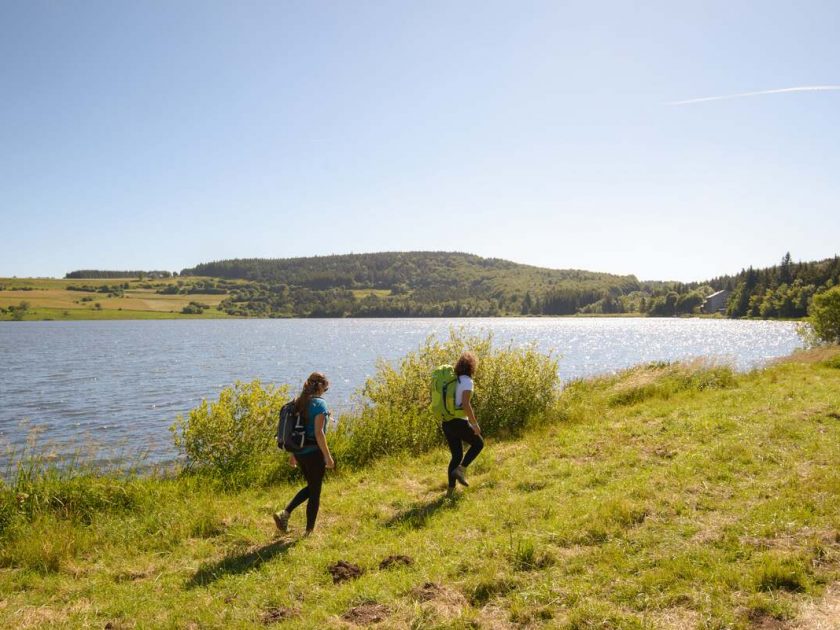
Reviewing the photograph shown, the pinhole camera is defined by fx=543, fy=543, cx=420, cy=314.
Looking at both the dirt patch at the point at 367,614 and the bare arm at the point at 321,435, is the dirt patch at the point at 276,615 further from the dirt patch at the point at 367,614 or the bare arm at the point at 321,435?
the bare arm at the point at 321,435

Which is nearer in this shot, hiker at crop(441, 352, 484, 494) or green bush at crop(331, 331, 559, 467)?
hiker at crop(441, 352, 484, 494)

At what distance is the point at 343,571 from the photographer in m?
6.94

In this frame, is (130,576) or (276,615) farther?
(130,576)

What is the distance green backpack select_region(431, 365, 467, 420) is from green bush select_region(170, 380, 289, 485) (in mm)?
5127

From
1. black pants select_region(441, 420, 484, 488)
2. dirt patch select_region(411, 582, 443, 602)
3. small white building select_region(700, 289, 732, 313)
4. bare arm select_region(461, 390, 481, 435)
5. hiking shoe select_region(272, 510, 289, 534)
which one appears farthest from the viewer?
small white building select_region(700, 289, 732, 313)

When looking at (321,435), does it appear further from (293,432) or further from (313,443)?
(293,432)

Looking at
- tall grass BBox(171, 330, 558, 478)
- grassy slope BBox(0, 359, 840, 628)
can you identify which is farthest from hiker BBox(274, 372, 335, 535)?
tall grass BBox(171, 330, 558, 478)

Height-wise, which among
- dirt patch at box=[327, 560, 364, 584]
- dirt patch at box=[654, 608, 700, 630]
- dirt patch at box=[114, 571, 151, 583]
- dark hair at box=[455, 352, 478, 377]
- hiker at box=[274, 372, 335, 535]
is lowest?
dirt patch at box=[114, 571, 151, 583]

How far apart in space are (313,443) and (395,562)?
2301 millimetres

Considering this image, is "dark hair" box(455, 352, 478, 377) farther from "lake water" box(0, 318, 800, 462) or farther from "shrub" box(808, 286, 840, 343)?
"shrub" box(808, 286, 840, 343)

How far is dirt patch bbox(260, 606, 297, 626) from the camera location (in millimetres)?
5934

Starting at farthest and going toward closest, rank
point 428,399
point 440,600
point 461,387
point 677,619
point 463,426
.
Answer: point 428,399, point 463,426, point 461,387, point 440,600, point 677,619

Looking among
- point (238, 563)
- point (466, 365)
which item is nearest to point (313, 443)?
point (238, 563)

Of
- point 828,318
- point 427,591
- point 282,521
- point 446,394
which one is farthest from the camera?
point 828,318
